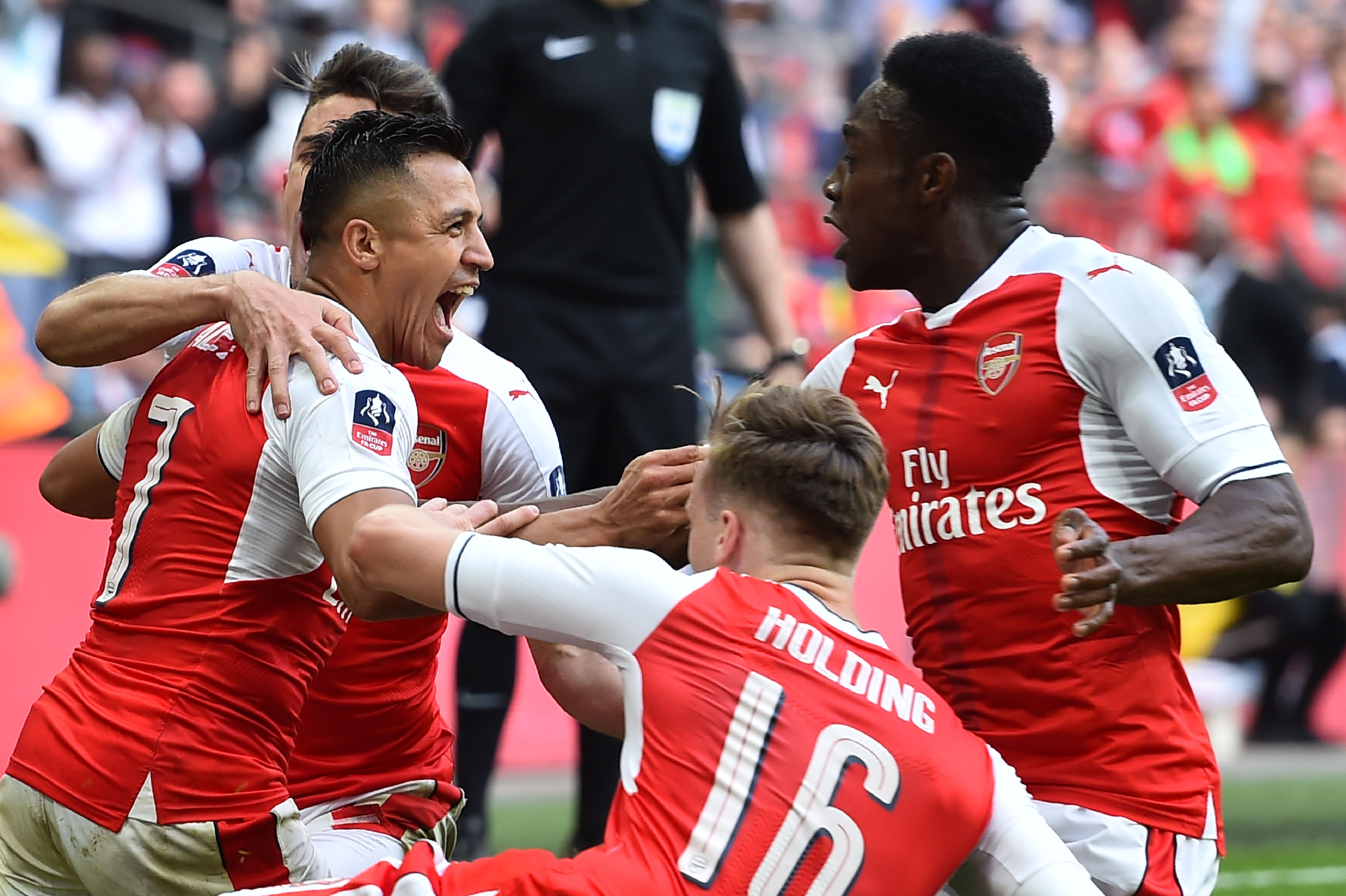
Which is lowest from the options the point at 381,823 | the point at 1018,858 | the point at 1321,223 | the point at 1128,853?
the point at 381,823

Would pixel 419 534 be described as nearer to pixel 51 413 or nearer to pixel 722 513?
pixel 722 513

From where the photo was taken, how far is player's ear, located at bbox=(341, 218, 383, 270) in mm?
3242

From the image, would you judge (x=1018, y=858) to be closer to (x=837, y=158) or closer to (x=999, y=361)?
(x=999, y=361)

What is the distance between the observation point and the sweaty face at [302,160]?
11.8 feet

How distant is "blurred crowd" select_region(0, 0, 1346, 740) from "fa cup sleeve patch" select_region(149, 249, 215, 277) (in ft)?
3.85

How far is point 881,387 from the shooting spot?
12.2 feet

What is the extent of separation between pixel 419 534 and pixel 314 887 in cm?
59

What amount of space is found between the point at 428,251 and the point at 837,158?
11.0 m

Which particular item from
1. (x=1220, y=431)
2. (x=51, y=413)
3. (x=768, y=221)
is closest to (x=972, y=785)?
(x=1220, y=431)

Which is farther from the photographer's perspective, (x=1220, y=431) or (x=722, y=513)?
(x=1220, y=431)

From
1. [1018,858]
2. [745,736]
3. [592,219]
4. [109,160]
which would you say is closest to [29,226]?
[109,160]

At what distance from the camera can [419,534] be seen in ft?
→ 8.96

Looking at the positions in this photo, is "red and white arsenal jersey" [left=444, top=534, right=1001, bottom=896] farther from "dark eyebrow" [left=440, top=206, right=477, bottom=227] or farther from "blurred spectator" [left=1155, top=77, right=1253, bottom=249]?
"blurred spectator" [left=1155, top=77, right=1253, bottom=249]

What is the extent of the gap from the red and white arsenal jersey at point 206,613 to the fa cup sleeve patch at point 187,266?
60 cm
